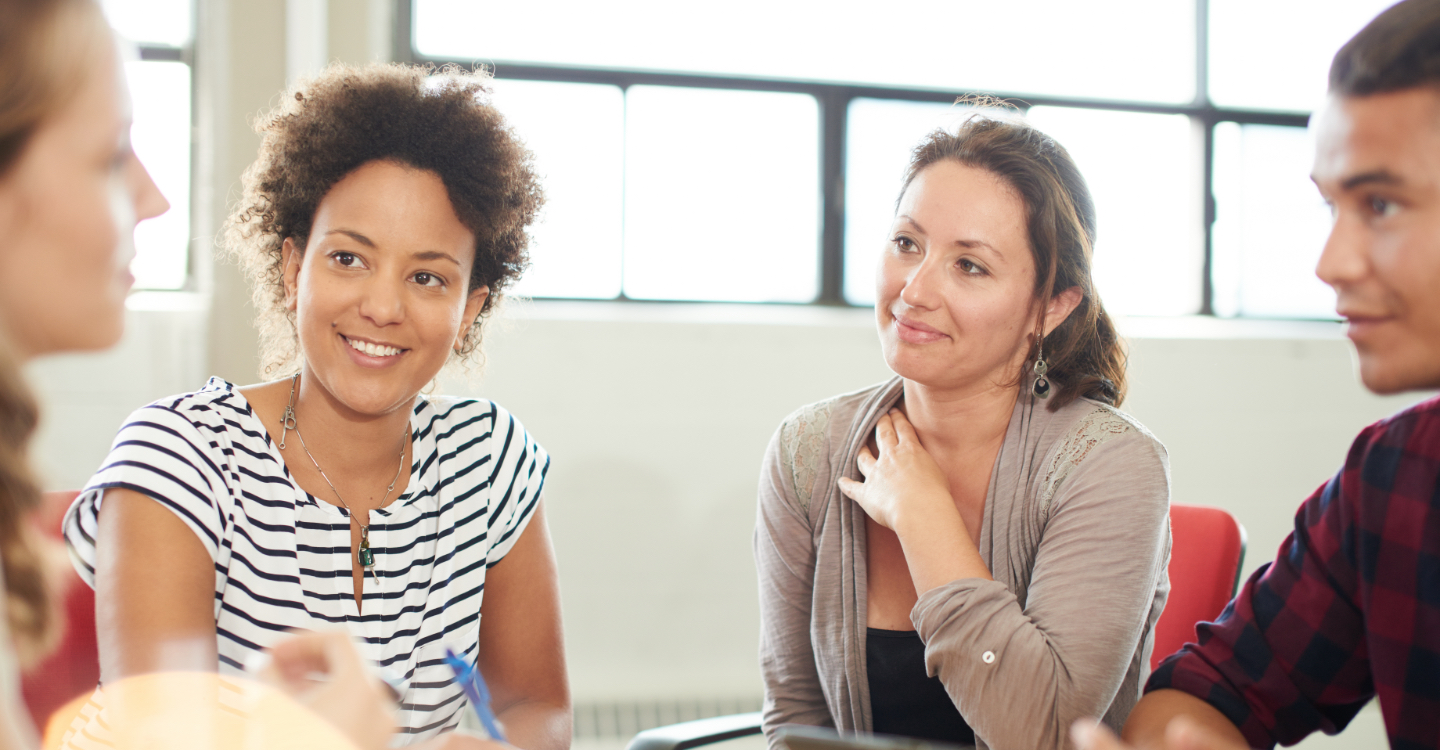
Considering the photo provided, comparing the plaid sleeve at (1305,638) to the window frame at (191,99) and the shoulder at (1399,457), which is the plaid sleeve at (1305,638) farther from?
the window frame at (191,99)

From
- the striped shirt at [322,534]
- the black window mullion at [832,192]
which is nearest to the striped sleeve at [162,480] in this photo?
the striped shirt at [322,534]

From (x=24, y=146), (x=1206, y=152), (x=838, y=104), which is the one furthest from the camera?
(x=1206, y=152)

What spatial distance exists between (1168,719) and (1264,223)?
2761mm

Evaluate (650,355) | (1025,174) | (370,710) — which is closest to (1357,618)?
(1025,174)

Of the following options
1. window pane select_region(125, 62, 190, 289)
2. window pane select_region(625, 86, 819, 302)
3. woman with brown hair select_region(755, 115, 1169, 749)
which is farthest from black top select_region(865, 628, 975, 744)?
window pane select_region(125, 62, 190, 289)

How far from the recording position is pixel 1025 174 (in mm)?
1366

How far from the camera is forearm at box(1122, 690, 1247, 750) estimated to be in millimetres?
960

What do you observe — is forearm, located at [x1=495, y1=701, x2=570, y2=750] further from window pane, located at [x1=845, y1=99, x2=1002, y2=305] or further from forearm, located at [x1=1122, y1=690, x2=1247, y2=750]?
window pane, located at [x1=845, y1=99, x2=1002, y2=305]

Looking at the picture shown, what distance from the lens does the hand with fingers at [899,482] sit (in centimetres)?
125

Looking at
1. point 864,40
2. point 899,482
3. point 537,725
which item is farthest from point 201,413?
point 864,40

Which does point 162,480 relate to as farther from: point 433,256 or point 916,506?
point 916,506

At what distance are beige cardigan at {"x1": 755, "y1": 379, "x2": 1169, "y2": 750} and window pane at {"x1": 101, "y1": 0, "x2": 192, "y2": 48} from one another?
83.2 inches

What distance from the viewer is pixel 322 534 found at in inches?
48.6

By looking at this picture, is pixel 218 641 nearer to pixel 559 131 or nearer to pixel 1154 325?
pixel 559 131
